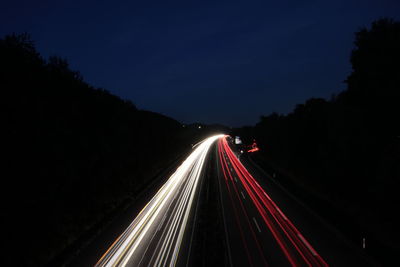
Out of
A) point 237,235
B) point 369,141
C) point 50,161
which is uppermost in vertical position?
point 369,141

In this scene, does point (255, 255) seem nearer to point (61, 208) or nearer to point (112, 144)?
point (61, 208)

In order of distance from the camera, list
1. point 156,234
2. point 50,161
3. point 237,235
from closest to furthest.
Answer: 1. point 237,235
2. point 156,234
3. point 50,161

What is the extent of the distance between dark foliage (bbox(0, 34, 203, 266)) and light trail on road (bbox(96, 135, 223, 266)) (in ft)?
11.2

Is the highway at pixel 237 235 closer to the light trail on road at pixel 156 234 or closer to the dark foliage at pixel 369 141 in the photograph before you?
the light trail on road at pixel 156 234

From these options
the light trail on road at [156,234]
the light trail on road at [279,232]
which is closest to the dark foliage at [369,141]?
the light trail on road at [279,232]

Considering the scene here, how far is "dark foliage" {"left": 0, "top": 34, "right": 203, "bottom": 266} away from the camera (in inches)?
523

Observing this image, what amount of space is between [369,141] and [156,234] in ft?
57.2

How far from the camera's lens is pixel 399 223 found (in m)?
13.7

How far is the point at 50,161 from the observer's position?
1722 centimetres

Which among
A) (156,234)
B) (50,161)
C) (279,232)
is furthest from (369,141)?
(50,161)

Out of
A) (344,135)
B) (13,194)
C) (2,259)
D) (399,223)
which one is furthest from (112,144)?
(399,223)

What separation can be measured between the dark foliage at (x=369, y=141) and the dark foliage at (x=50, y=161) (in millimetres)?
20235

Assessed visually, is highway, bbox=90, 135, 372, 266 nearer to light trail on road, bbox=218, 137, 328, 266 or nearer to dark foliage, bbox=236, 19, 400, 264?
light trail on road, bbox=218, 137, 328, 266

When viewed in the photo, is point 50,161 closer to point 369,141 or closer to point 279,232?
point 279,232
